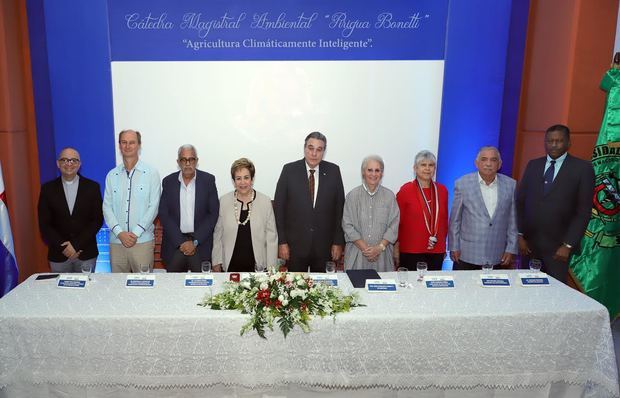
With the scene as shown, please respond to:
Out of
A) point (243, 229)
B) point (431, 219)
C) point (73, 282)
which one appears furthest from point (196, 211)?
point (431, 219)

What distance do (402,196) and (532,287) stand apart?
1.19m

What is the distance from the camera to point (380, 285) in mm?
2850

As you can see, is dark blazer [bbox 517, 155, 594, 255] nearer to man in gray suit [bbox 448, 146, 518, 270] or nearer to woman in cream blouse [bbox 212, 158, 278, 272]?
man in gray suit [bbox 448, 146, 518, 270]

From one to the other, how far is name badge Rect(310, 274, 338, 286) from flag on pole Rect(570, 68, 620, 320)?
101 inches

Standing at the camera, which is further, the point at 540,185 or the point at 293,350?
the point at 540,185

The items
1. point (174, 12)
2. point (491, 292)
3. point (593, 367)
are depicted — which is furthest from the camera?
point (174, 12)

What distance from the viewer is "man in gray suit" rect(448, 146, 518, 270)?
370 cm

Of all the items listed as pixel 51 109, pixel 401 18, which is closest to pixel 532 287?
pixel 401 18

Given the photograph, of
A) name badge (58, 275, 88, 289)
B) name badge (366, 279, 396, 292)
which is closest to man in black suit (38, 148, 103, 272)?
name badge (58, 275, 88, 289)

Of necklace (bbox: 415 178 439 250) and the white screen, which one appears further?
the white screen

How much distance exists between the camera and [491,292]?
2.87 metres

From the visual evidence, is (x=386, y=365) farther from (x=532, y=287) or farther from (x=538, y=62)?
(x=538, y=62)

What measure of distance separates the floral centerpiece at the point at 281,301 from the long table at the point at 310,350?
0.22ft

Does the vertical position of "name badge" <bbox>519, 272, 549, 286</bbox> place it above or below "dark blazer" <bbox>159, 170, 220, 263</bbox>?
below
